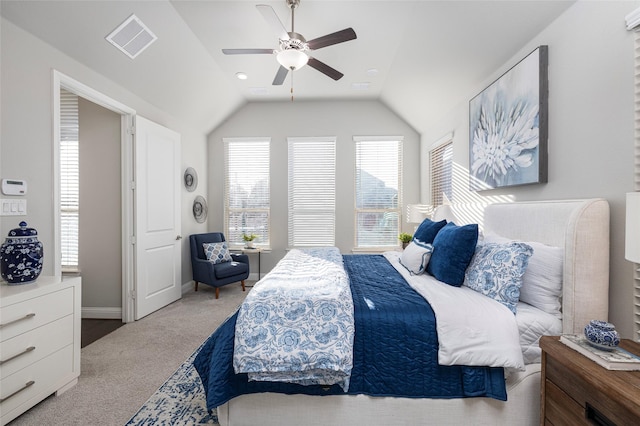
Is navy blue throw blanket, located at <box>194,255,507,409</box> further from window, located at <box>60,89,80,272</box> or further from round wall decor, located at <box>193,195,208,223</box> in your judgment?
round wall decor, located at <box>193,195,208,223</box>

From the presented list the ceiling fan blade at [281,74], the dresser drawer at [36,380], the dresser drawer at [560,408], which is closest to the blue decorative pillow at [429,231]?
the dresser drawer at [560,408]

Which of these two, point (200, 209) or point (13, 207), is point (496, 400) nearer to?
point (13, 207)

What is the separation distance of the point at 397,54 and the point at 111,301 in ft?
15.1

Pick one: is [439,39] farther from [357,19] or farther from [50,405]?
[50,405]

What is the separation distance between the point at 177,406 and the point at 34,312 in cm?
110

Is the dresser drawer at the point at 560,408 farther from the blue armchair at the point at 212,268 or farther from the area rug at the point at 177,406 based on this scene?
the blue armchair at the point at 212,268

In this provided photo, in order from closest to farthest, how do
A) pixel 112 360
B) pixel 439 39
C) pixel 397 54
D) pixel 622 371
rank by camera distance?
pixel 622 371
pixel 112 360
pixel 439 39
pixel 397 54

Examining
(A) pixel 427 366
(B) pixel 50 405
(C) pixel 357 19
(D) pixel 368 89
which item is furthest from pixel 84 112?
(A) pixel 427 366

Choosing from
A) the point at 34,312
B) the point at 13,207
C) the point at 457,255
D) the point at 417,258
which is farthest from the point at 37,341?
the point at 457,255

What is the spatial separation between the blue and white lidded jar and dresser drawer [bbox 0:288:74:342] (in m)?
0.22

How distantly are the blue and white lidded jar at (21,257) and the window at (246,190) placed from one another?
3.20m

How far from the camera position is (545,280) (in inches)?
66.1

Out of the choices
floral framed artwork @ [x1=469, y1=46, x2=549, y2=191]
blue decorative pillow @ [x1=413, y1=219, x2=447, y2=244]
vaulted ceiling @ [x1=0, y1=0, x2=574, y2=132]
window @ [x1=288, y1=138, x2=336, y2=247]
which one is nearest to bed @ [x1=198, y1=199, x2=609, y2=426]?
floral framed artwork @ [x1=469, y1=46, x2=549, y2=191]

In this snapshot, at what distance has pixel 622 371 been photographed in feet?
3.54
